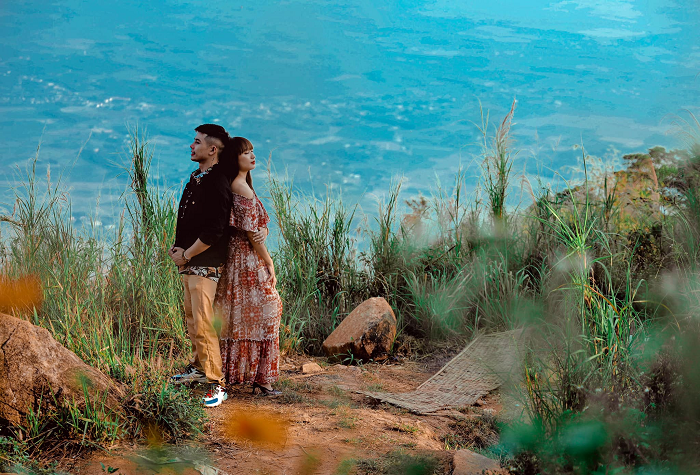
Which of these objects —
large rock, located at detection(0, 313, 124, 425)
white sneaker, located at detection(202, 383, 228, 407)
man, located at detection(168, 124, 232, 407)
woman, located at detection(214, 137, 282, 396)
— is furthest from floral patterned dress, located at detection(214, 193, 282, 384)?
large rock, located at detection(0, 313, 124, 425)

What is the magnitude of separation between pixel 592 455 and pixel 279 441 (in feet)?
5.50

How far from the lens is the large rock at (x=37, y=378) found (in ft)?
10.2

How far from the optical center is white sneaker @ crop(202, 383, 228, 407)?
13.3 ft

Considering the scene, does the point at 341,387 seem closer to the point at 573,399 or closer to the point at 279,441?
the point at 279,441

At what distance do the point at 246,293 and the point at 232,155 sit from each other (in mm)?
927

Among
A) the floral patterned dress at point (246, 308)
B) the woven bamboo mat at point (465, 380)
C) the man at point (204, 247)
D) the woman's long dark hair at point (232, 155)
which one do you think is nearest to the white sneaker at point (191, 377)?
the man at point (204, 247)

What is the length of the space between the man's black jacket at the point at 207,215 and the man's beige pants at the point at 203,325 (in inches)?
5.6

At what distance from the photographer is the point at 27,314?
194 inches

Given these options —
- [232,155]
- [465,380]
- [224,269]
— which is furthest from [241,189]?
[465,380]

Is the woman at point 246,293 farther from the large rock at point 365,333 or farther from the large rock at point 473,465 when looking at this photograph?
the large rock at point 473,465

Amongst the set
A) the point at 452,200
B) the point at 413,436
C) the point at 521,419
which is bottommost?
the point at 413,436

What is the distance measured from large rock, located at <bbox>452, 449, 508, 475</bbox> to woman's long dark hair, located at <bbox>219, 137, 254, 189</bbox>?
7.34 ft

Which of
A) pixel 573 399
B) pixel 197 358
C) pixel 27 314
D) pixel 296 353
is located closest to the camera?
pixel 573 399

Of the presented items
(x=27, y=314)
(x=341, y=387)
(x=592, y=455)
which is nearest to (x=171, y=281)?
(x=27, y=314)
